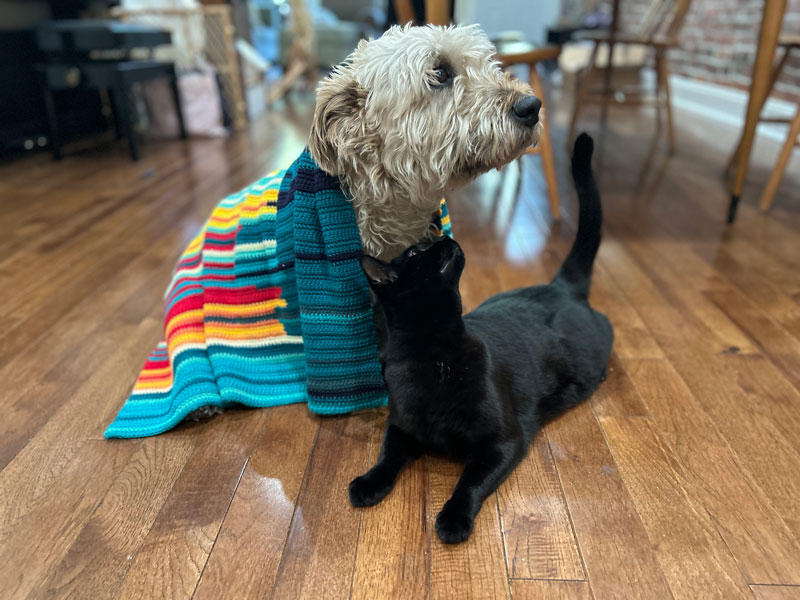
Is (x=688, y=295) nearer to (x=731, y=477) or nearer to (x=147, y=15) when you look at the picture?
(x=731, y=477)

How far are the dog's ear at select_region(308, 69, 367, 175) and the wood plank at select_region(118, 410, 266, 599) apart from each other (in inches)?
23.4

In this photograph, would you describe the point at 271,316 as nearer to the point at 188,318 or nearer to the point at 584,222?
the point at 188,318

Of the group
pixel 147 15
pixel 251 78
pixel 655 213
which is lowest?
pixel 655 213

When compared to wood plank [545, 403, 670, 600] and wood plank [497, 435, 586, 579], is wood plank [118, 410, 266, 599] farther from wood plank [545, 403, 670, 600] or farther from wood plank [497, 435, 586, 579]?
wood plank [545, 403, 670, 600]

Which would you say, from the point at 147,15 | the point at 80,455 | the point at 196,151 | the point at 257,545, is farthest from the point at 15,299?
the point at 147,15

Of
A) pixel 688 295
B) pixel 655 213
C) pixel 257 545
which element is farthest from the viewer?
pixel 655 213

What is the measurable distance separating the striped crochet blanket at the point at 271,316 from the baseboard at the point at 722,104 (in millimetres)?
3343

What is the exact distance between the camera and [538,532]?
906mm

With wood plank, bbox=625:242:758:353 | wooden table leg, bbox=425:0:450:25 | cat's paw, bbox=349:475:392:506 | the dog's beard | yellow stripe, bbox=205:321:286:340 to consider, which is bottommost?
wood plank, bbox=625:242:758:353

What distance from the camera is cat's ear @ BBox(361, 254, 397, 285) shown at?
38.0 inches

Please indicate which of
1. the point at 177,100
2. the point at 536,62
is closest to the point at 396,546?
the point at 536,62

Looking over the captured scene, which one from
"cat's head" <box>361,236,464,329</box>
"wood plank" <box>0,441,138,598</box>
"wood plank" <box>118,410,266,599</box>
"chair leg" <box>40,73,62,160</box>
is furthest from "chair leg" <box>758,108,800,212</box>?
"chair leg" <box>40,73,62,160</box>

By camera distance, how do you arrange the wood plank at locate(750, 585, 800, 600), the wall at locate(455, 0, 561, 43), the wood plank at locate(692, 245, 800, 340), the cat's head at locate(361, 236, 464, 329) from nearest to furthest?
the wood plank at locate(750, 585, 800, 600), the cat's head at locate(361, 236, 464, 329), the wood plank at locate(692, 245, 800, 340), the wall at locate(455, 0, 561, 43)

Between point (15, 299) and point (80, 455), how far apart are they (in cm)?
92
